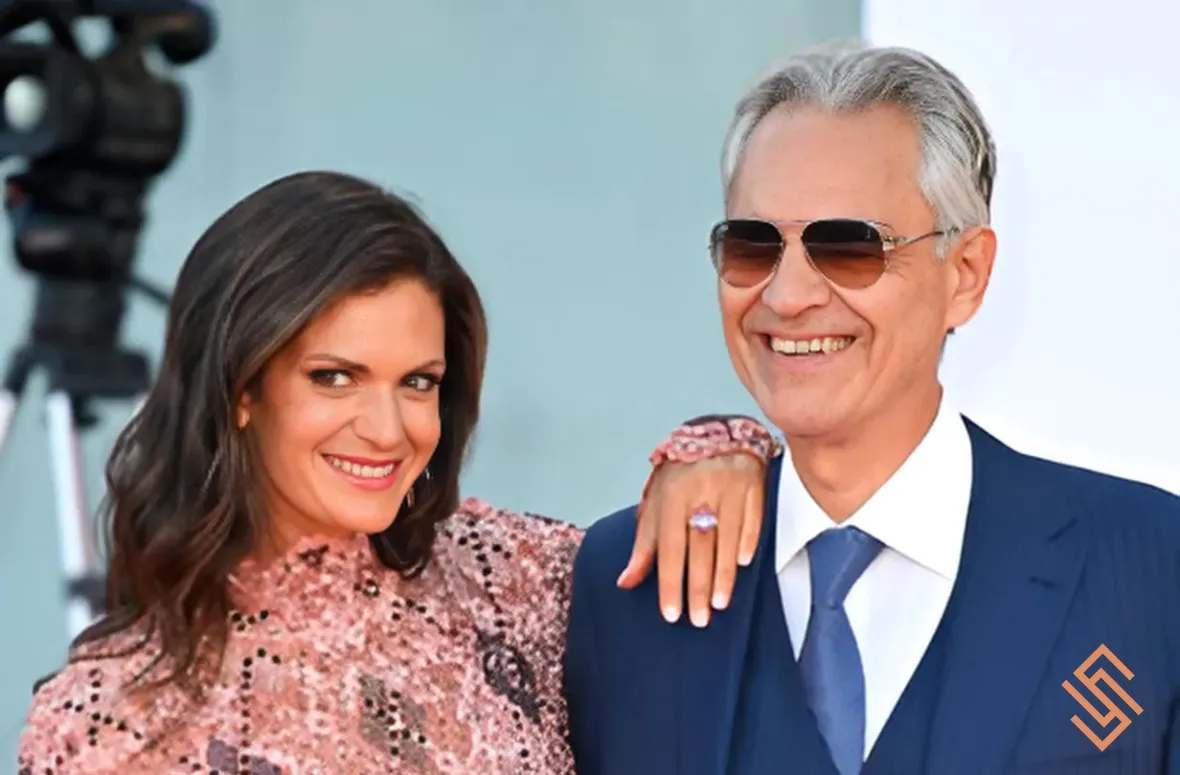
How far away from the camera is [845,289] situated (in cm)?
195

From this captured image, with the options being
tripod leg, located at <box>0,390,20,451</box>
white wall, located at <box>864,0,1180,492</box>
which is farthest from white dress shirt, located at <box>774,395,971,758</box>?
tripod leg, located at <box>0,390,20,451</box>

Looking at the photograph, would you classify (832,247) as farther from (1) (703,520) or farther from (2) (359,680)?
(2) (359,680)

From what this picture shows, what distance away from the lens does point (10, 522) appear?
345 centimetres

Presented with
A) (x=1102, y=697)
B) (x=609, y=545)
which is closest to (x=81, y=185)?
(x=609, y=545)

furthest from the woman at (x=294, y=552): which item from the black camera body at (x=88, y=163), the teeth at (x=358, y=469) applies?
the black camera body at (x=88, y=163)

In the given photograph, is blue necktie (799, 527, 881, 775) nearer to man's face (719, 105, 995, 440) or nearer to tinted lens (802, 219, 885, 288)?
man's face (719, 105, 995, 440)

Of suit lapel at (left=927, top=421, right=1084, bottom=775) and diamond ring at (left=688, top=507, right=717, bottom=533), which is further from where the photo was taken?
diamond ring at (left=688, top=507, right=717, bottom=533)

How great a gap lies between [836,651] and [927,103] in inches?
23.3

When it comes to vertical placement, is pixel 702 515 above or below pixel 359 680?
above

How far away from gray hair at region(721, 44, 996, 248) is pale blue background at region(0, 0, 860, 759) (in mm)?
1655

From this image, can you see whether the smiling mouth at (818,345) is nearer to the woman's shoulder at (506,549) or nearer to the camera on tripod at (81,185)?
the woman's shoulder at (506,549)

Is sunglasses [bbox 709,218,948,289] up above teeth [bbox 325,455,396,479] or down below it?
above

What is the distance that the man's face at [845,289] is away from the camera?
1.96m

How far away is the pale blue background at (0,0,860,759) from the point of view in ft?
12.0
